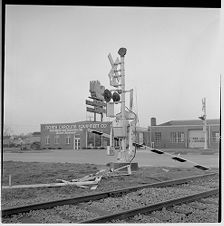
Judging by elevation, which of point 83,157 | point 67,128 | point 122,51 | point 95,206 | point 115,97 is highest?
point 122,51

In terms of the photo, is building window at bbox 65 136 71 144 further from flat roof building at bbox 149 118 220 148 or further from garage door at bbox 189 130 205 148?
garage door at bbox 189 130 205 148

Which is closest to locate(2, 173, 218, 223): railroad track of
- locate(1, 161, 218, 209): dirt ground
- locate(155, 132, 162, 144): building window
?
locate(1, 161, 218, 209): dirt ground

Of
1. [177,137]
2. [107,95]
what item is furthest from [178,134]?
[107,95]

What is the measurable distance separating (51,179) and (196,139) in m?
1.95

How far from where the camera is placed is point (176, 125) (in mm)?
3771

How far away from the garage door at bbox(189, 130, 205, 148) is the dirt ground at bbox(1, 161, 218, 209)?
0.36 metres

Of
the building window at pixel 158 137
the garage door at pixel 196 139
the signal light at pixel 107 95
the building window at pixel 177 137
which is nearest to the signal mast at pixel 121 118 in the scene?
the signal light at pixel 107 95

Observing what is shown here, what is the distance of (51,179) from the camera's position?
12.4ft

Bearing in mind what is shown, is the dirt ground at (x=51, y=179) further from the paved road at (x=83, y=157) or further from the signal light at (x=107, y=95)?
the signal light at (x=107, y=95)

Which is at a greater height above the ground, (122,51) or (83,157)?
(122,51)

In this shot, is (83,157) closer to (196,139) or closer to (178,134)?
(178,134)

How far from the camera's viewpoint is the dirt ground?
111 inches

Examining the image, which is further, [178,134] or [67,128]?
[178,134]

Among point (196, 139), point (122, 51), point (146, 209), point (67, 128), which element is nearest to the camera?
point (146, 209)
